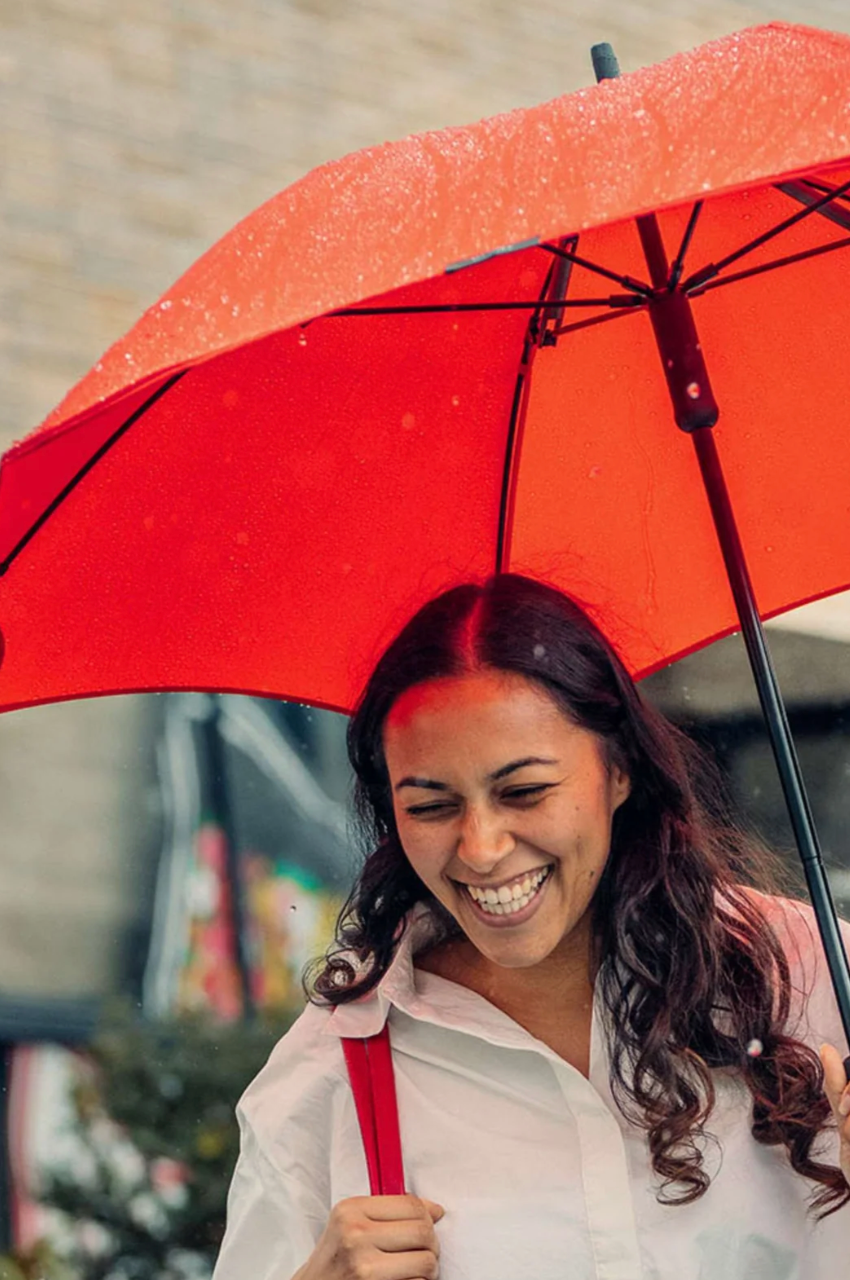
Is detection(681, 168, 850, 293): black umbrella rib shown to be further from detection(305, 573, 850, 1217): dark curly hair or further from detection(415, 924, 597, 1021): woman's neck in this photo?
detection(415, 924, 597, 1021): woman's neck

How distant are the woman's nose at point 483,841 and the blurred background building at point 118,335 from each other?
308cm

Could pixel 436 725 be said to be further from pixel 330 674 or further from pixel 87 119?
pixel 87 119

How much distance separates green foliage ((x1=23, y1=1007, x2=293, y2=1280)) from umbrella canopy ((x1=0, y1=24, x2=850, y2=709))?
2799 millimetres

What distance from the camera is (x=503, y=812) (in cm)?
243

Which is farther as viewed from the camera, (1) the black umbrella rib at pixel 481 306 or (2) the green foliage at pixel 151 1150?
(2) the green foliage at pixel 151 1150

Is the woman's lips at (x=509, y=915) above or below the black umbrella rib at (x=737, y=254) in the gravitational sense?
below

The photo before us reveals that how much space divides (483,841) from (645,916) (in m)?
0.34

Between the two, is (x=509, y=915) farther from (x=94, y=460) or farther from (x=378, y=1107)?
(x=94, y=460)

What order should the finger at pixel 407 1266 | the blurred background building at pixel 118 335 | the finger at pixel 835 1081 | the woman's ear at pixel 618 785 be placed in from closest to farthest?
the finger at pixel 835 1081, the finger at pixel 407 1266, the woman's ear at pixel 618 785, the blurred background building at pixel 118 335

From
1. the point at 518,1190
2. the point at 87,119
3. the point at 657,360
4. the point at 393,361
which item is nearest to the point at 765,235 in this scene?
the point at 657,360

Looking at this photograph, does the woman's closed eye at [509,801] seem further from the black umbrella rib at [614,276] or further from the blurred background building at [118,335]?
the blurred background building at [118,335]

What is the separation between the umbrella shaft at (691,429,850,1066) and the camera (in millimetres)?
2447

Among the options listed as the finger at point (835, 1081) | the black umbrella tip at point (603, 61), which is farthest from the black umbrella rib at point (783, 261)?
the finger at point (835, 1081)

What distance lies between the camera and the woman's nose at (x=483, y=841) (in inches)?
93.3
